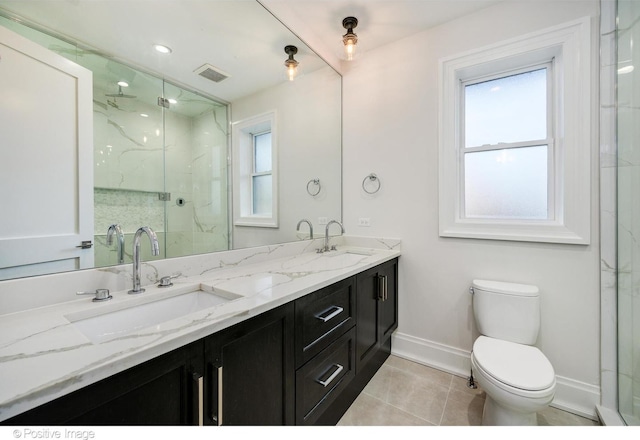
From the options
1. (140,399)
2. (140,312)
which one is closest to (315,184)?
(140,312)

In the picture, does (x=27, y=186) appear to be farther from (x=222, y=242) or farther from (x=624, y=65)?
(x=624, y=65)

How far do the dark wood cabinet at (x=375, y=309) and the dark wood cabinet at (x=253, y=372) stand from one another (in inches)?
25.5

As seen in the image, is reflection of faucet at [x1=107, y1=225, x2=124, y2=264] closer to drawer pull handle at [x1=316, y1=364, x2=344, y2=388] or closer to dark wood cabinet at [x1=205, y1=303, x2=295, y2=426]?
dark wood cabinet at [x1=205, y1=303, x2=295, y2=426]

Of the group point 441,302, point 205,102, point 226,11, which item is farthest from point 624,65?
point 205,102

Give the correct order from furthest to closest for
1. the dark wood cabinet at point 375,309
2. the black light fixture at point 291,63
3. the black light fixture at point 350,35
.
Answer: the black light fixture at point 291,63 → the black light fixture at point 350,35 → the dark wood cabinet at point 375,309

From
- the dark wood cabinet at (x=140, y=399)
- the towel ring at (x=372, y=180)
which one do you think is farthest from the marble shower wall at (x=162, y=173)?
the towel ring at (x=372, y=180)

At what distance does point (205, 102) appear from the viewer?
5.33 feet

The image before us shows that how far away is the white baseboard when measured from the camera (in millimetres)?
1539

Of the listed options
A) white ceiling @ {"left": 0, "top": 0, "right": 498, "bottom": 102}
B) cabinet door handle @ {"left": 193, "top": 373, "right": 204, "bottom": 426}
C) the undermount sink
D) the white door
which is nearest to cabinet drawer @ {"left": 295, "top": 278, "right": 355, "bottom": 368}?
the undermount sink

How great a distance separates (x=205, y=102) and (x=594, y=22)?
237 cm

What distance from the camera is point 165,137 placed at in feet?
4.85

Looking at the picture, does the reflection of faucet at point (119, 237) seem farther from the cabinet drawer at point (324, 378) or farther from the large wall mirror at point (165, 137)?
the cabinet drawer at point (324, 378)

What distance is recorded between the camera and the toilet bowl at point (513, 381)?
115 centimetres

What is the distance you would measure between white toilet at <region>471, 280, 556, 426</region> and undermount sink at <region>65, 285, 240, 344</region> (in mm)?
1296
